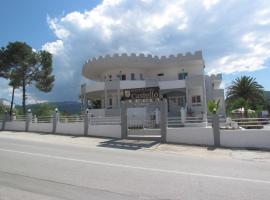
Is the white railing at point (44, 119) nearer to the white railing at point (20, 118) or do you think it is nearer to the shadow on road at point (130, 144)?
the white railing at point (20, 118)

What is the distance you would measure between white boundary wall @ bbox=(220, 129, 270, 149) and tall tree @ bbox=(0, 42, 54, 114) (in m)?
30.8

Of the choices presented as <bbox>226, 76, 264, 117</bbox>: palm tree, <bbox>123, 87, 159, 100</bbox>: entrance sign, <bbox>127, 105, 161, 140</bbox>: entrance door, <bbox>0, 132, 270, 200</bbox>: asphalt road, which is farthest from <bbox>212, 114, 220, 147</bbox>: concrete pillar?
<bbox>226, 76, 264, 117</bbox>: palm tree

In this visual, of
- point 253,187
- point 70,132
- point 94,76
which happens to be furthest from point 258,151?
point 94,76

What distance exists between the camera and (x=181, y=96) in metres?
36.8

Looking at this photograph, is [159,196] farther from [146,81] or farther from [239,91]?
[239,91]

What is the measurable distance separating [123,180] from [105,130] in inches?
609

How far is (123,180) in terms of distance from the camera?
339 inches

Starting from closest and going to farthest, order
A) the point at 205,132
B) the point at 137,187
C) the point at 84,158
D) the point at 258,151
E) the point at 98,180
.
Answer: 1. the point at 137,187
2. the point at 98,180
3. the point at 84,158
4. the point at 258,151
5. the point at 205,132

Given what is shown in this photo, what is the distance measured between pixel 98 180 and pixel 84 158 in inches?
165

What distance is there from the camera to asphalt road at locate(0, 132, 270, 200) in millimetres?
7148

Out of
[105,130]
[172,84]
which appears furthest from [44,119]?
[172,84]

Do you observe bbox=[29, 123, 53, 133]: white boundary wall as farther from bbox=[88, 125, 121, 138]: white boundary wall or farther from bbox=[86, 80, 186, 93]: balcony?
bbox=[86, 80, 186, 93]: balcony

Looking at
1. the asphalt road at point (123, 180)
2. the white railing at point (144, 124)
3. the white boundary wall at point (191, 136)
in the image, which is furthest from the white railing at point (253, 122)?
the asphalt road at point (123, 180)

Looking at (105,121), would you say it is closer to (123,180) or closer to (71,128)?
(71,128)
